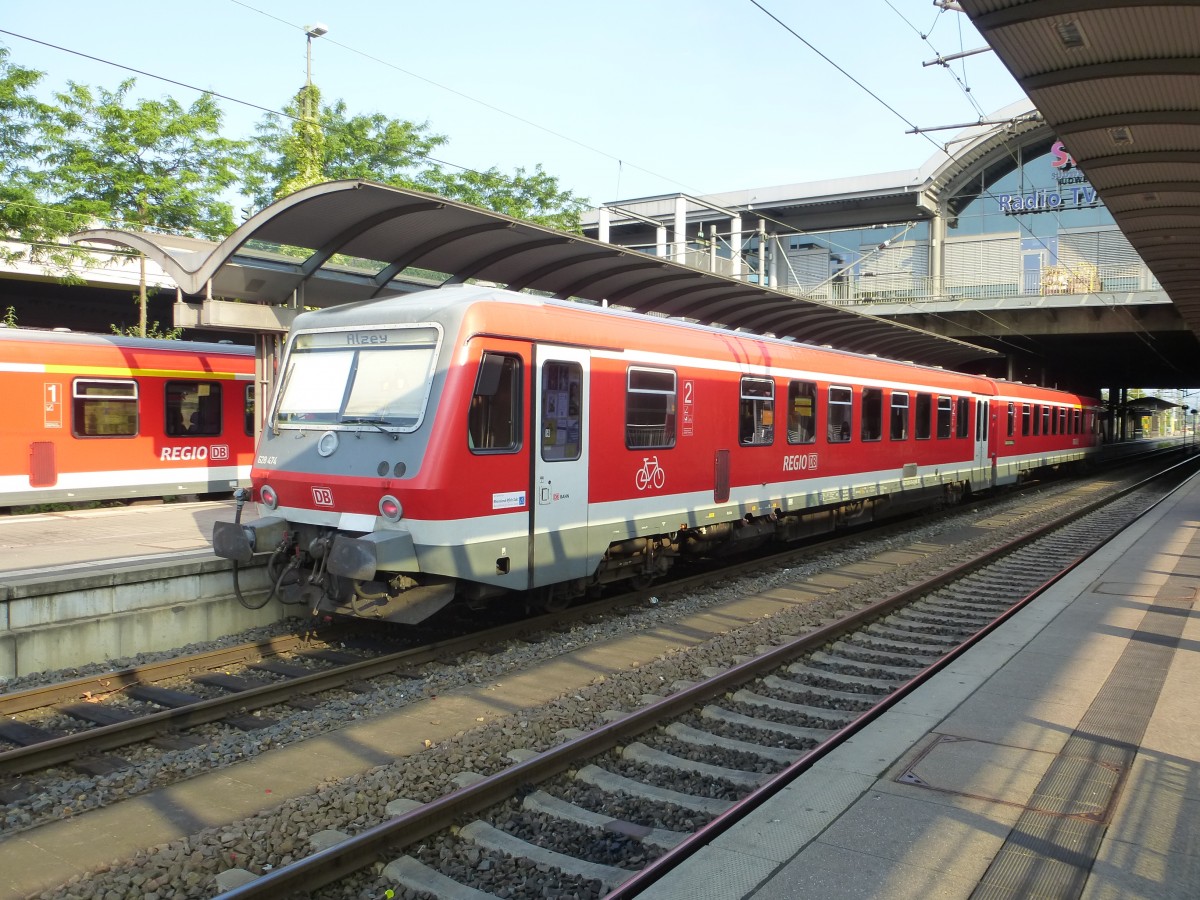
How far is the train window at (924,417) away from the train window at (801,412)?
477 centimetres

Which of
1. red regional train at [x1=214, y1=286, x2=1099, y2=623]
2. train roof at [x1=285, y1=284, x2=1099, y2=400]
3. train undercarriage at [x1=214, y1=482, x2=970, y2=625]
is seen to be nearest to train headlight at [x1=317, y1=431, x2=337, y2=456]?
red regional train at [x1=214, y1=286, x2=1099, y2=623]

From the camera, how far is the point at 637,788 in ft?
16.9

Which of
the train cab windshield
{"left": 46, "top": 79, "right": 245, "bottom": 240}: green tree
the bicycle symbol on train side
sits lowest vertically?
the bicycle symbol on train side

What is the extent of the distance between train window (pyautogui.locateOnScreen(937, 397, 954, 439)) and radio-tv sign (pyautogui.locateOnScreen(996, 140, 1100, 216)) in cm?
2167

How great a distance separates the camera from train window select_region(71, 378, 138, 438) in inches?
578

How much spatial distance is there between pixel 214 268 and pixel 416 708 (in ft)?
22.6

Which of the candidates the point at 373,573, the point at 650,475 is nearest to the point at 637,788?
the point at 373,573

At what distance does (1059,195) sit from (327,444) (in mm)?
37699

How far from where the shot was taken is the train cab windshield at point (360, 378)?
761 cm

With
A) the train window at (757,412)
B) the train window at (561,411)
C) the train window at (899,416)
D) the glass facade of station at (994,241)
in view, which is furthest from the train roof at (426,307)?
the glass facade of station at (994,241)

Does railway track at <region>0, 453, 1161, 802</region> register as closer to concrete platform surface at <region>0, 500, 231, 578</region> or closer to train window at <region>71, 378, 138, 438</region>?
concrete platform surface at <region>0, 500, 231, 578</region>

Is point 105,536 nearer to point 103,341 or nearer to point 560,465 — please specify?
point 103,341

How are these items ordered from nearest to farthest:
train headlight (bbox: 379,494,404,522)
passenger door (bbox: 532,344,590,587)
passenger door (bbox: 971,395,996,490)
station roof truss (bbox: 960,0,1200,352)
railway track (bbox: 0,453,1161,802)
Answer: railway track (bbox: 0,453,1161,802) < station roof truss (bbox: 960,0,1200,352) < train headlight (bbox: 379,494,404,522) < passenger door (bbox: 532,344,590,587) < passenger door (bbox: 971,395,996,490)

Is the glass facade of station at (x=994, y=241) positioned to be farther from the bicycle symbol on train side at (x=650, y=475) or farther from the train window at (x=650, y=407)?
the bicycle symbol on train side at (x=650, y=475)
